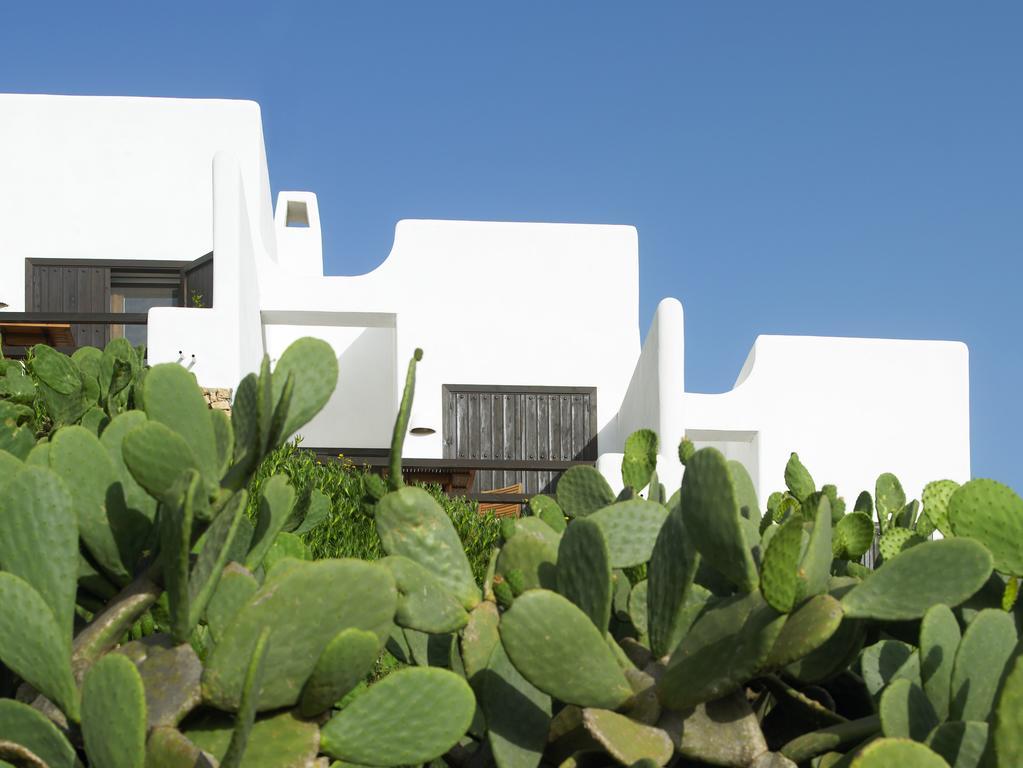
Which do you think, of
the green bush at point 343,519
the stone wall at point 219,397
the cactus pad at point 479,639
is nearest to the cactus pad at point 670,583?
the cactus pad at point 479,639

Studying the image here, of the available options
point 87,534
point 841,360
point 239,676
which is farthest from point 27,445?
point 841,360

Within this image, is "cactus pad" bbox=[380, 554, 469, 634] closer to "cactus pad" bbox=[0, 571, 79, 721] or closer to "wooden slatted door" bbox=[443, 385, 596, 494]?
"cactus pad" bbox=[0, 571, 79, 721]

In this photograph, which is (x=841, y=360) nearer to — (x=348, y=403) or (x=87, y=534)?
(x=348, y=403)

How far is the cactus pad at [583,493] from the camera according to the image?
7.13 ft

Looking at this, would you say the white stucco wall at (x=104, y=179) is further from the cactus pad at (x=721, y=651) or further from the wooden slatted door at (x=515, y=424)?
the cactus pad at (x=721, y=651)

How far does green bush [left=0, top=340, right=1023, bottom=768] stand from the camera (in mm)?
1216

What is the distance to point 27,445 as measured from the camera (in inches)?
96.7

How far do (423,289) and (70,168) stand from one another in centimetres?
496

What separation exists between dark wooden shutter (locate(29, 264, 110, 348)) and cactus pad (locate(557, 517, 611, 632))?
14.5 metres

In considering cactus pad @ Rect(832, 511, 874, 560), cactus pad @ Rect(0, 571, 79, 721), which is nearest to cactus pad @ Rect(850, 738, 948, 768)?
cactus pad @ Rect(0, 571, 79, 721)

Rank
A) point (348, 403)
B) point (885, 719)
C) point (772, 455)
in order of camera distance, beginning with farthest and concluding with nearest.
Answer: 1. point (348, 403)
2. point (772, 455)
3. point (885, 719)

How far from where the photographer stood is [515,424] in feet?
50.3

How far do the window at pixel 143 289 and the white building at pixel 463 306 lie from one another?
2 cm

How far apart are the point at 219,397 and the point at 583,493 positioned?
932 centimetres
